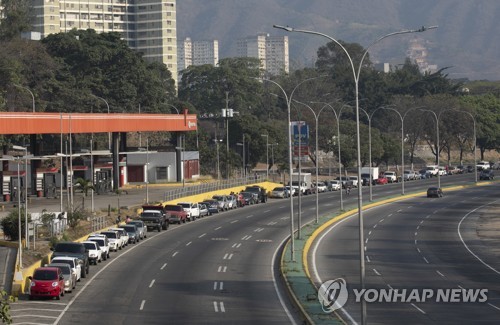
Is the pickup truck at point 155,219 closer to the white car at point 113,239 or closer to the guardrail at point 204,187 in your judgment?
the white car at point 113,239

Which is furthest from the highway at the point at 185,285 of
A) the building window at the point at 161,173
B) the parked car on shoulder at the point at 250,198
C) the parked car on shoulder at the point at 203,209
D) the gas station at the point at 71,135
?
the building window at the point at 161,173

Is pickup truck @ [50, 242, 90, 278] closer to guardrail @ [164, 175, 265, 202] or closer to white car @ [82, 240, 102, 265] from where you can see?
white car @ [82, 240, 102, 265]

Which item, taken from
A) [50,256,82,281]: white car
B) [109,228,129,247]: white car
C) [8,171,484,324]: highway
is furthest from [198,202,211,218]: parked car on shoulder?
[50,256,82,281]: white car

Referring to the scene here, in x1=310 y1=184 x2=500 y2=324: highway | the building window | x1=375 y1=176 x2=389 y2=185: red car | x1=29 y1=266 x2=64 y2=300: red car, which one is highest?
the building window

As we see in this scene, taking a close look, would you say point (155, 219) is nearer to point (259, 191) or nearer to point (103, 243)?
point (103, 243)

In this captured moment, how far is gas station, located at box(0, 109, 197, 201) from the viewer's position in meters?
86.2

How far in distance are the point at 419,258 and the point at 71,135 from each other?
46.2 meters

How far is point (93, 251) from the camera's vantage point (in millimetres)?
55250

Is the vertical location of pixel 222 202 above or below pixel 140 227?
above

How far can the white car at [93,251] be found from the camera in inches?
2168

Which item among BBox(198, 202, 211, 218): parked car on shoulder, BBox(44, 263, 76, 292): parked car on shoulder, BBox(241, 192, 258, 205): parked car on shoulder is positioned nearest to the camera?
BBox(44, 263, 76, 292): parked car on shoulder

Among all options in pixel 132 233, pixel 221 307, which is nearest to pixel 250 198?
pixel 132 233

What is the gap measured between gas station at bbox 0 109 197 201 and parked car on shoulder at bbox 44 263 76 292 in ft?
95.8

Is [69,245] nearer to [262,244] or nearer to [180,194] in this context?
[262,244]
